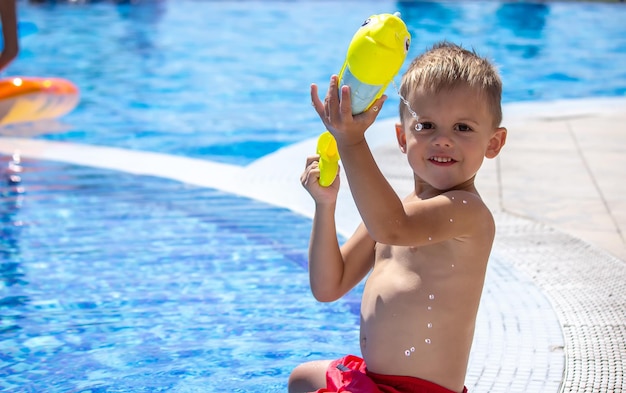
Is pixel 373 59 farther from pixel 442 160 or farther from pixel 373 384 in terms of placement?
pixel 373 384

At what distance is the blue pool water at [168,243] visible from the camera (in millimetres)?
3727

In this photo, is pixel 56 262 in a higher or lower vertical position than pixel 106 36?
higher

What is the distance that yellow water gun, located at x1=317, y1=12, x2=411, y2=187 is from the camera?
207 centimetres

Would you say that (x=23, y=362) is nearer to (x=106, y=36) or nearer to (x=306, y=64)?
(x=306, y=64)

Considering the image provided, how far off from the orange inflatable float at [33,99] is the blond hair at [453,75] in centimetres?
584

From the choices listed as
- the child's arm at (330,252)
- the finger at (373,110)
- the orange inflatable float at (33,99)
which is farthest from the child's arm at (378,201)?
the orange inflatable float at (33,99)

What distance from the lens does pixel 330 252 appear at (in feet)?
8.75

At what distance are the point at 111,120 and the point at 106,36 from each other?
626 cm

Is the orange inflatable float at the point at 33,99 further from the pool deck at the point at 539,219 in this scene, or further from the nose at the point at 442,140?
the nose at the point at 442,140

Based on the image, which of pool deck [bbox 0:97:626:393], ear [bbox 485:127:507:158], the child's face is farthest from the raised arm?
pool deck [bbox 0:97:626:393]

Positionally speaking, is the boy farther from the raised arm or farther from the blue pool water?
the blue pool water

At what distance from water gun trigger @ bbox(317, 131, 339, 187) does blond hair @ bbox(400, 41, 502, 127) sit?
0.68 ft

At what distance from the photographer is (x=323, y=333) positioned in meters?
3.99

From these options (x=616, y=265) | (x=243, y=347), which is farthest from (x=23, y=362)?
(x=616, y=265)
